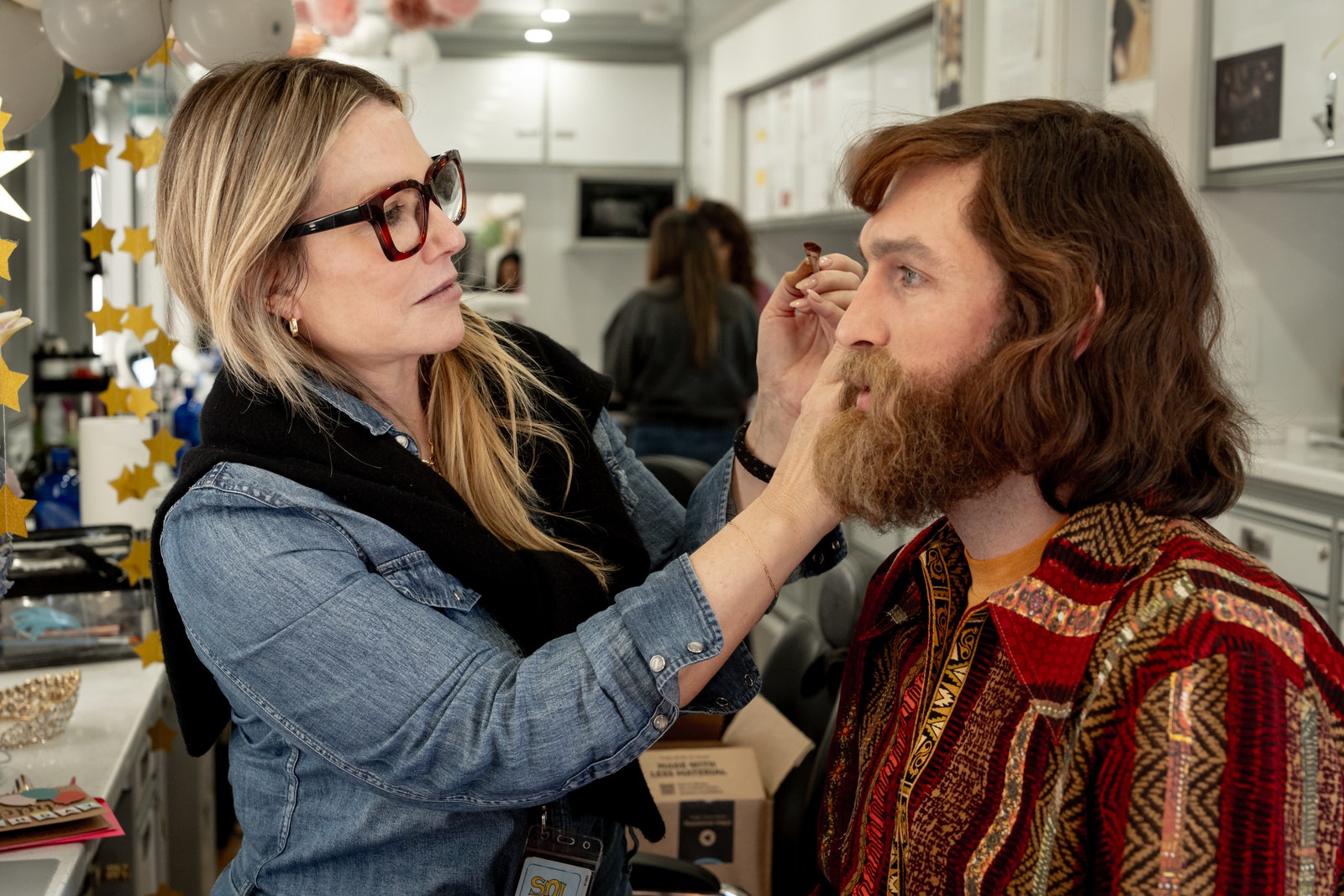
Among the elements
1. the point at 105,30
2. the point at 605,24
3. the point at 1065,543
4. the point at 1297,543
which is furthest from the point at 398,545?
the point at 605,24

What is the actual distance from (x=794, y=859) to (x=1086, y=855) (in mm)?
1250

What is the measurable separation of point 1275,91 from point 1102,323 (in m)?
1.91

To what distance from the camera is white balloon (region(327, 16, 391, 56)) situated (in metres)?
5.14

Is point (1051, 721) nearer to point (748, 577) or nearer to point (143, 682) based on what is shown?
point (748, 577)

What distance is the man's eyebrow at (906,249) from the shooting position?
3.79 ft

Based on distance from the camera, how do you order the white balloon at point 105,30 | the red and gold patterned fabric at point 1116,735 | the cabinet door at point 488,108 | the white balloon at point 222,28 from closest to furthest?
the red and gold patterned fabric at point 1116,735 < the white balloon at point 105,30 < the white balloon at point 222,28 < the cabinet door at point 488,108

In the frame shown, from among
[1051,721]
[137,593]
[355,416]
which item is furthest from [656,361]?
[1051,721]

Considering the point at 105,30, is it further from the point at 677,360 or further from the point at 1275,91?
the point at 677,360

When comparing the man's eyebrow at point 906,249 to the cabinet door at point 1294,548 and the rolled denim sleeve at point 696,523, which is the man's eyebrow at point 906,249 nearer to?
the rolled denim sleeve at point 696,523

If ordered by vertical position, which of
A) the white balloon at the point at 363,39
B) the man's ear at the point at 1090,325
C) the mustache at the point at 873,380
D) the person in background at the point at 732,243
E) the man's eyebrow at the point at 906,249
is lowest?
the mustache at the point at 873,380

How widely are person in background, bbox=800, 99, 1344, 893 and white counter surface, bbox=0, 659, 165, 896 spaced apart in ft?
2.78

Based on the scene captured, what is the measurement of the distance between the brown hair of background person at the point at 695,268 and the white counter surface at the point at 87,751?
2680mm

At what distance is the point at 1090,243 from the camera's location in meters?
1.09

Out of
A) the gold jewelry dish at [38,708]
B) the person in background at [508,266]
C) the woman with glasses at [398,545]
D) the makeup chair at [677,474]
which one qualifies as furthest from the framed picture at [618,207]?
the woman with glasses at [398,545]
